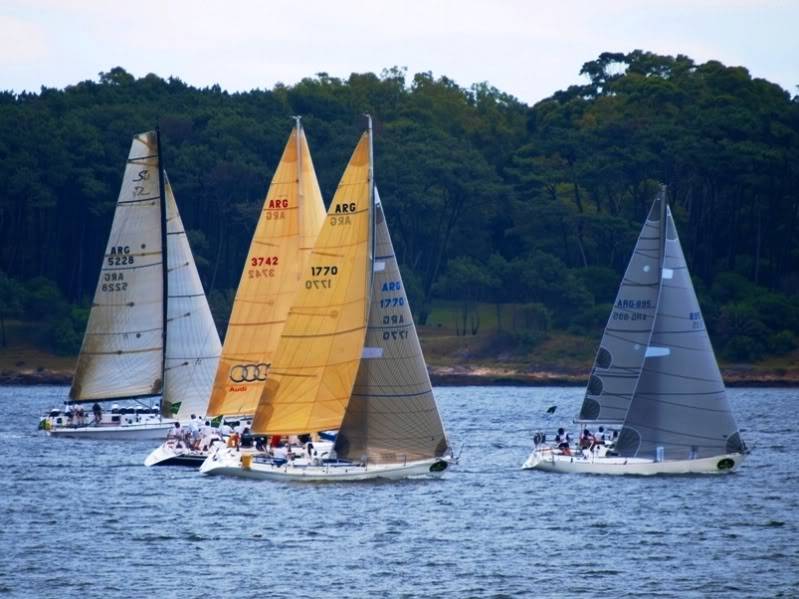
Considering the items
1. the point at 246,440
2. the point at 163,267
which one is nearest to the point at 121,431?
the point at 163,267

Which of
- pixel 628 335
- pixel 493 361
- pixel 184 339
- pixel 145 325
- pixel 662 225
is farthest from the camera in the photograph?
pixel 493 361

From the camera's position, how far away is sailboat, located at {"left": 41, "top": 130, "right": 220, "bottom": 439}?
80000 millimetres

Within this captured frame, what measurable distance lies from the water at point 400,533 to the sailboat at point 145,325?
16.4ft

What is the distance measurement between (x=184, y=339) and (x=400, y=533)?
2899cm

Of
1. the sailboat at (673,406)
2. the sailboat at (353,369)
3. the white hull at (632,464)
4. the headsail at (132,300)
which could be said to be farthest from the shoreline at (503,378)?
the sailboat at (353,369)

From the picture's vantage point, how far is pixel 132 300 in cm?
8225

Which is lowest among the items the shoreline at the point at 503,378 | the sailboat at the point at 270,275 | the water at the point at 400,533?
the water at the point at 400,533

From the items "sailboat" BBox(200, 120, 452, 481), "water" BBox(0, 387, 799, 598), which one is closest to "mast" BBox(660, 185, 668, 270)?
"water" BBox(0, 387, 799, 598)

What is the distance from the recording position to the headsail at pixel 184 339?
7981cm

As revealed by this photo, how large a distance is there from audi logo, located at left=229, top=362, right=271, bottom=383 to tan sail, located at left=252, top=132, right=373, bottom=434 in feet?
28.0

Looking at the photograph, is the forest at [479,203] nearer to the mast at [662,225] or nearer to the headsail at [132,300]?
the headsail at [132,300]

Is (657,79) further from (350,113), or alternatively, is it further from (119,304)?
(119,304)

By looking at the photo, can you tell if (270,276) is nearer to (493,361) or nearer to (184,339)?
(184,339)

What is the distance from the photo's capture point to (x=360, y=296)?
62344 mm
